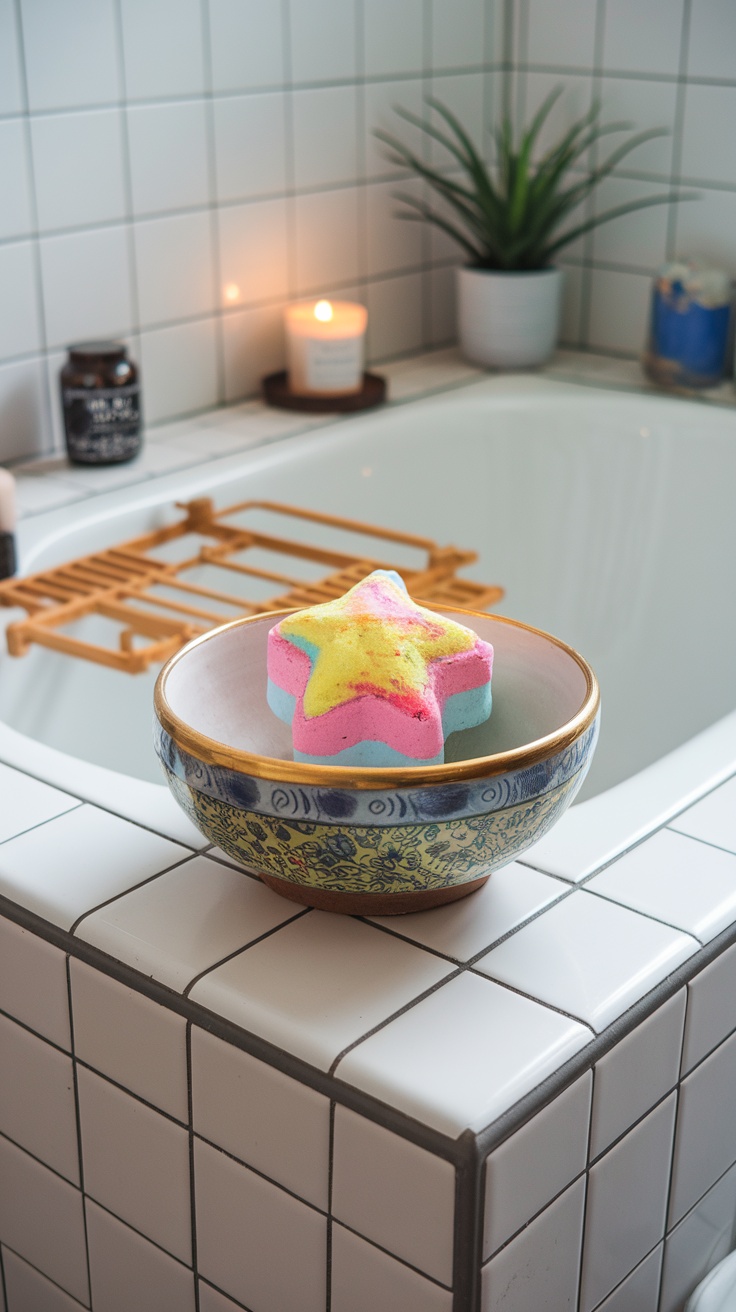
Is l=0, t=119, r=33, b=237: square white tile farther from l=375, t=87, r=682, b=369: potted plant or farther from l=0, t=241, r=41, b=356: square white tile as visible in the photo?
l=375, t=87, r=682, b=369: potted plant

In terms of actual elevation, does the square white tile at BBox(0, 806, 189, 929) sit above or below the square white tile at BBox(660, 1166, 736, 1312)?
above

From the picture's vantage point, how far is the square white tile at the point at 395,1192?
665 millimetres

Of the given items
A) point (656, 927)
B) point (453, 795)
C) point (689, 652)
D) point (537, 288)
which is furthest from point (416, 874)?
point (537, 288)

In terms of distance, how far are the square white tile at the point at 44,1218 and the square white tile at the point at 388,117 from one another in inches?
61.2

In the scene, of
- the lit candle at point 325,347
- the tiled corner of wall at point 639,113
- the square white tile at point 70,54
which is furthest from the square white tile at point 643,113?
the square white tile at point 70,54

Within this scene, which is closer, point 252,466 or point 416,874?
point 416,874

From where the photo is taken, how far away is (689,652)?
185cm

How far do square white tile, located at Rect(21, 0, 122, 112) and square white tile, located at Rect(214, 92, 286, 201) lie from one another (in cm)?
19

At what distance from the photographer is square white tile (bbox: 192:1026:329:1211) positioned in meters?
0.71

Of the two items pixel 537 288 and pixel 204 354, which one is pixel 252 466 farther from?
pixel 537 288

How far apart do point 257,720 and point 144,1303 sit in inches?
14.7

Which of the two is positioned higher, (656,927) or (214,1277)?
(656,927)

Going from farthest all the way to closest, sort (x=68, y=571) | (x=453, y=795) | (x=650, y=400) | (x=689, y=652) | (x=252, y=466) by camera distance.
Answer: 1. (x=650, y=400)
2. (x=689, y=652)
3. (x=252, y=466)
4. (x=68, y=571)
5. (x=453, y=795)

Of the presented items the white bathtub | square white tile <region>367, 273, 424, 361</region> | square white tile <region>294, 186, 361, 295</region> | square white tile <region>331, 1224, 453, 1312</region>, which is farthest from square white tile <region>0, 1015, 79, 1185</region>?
square white tile <region>367, 273, 424, 361</region>
